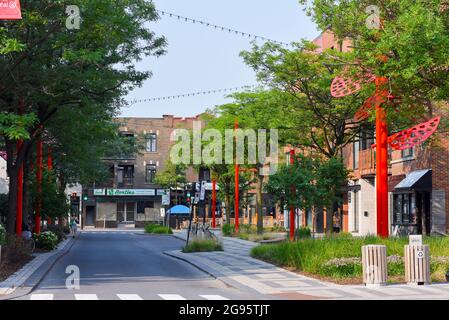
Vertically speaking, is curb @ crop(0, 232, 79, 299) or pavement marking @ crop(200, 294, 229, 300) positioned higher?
curb @ crop(0, 232, 79, 299)

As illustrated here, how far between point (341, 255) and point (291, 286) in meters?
3.13

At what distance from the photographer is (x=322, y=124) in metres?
35.5

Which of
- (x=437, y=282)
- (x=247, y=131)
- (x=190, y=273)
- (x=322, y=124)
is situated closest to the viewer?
(x=437, y=282)

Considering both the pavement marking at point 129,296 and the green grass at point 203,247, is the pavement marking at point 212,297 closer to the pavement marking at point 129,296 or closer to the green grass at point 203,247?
the pavement marking at point 129,296

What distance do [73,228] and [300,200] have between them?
28.9 meters

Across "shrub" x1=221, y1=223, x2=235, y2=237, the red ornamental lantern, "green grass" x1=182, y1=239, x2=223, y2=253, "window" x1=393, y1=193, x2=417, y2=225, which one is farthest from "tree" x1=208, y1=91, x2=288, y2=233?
the red ornamental lantern

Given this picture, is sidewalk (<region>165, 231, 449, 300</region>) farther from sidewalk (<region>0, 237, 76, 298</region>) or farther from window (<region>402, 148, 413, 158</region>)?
window (<region>402, 148, 413, 158</region>)

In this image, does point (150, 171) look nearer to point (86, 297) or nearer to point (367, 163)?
point (367, 163)

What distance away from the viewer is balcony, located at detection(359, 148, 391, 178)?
47.4 metres

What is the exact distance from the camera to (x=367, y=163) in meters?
48.9

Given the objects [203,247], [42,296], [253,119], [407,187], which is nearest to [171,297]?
[42,296]
